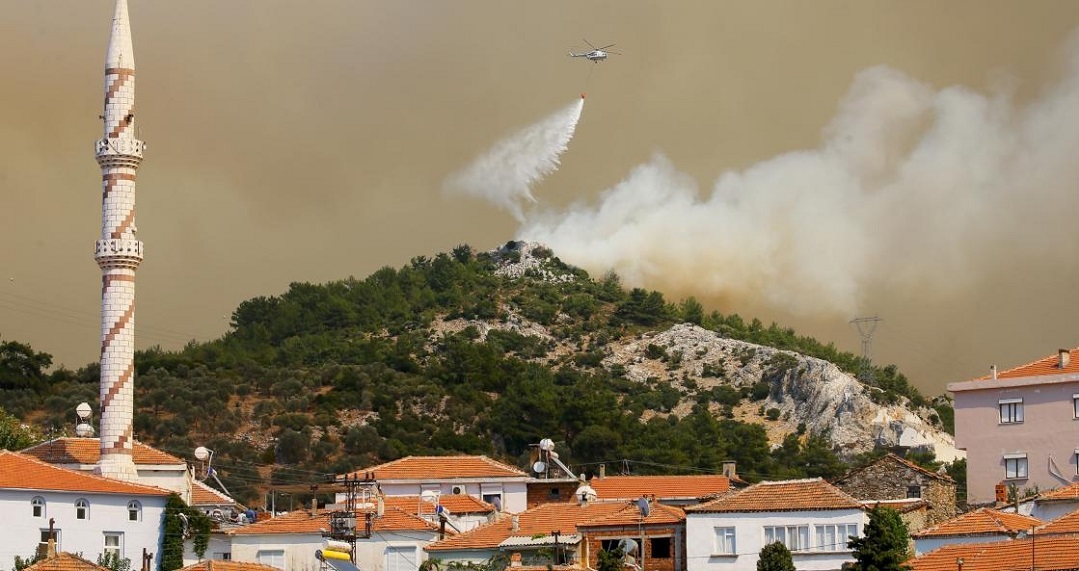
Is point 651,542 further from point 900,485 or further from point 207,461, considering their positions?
point 207,461

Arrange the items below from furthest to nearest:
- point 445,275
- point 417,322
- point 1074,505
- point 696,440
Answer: point 445,275
point 417,322
point 696,440
point 1074,505

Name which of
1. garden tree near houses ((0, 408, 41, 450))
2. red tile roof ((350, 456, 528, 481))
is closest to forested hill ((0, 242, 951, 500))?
garden tree near houses ((0, 408, 41, 450))

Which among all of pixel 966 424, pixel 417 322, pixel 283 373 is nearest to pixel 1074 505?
pixel 966 424

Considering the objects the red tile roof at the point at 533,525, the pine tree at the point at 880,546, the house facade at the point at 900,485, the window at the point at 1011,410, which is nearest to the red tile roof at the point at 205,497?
the red tile roof at the point at 533,525

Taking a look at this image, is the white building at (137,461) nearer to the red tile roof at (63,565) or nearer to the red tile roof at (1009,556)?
the red tile roof at (63,565)

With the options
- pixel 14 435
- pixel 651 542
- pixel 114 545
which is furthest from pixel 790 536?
pixel 14 435

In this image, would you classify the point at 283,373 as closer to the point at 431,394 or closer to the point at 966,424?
the point at 431,394
